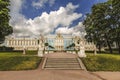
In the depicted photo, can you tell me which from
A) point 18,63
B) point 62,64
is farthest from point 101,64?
point 18,63

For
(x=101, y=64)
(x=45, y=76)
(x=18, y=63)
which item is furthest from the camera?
(x=18, y=63)

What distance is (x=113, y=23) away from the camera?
2216 inches

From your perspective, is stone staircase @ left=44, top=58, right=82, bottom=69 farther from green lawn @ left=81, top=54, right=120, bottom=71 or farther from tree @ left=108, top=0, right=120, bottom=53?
tree @ left=108, top=0, right=120, bottom=53

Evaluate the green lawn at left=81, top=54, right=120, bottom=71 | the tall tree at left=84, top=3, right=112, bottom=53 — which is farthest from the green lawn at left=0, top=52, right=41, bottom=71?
the tall tree at left=84, top=3, right=112, bottom=53

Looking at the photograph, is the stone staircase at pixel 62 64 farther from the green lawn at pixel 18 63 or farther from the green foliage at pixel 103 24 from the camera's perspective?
the green foliage at pixel 103 24

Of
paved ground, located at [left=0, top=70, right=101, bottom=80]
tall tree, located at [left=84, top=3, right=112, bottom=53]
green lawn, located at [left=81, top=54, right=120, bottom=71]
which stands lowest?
paved ground, located at [left=0, top=70, right=101, bottom=80]

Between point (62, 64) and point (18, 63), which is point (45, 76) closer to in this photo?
point (62, 64)

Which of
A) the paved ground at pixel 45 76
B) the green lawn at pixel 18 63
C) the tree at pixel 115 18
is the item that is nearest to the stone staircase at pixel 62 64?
the green lawn at pixel 18 63

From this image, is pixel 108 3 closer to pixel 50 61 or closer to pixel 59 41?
pixel 50 61

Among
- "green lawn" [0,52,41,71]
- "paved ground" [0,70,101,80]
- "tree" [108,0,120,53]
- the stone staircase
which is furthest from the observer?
"tree" [108,0,120,53]

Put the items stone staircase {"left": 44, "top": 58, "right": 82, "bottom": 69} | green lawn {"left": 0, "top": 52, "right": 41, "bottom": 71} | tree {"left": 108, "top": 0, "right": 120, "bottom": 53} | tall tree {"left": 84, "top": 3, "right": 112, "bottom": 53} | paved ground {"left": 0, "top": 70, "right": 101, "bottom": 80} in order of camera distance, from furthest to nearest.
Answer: tall tree {"left": 84, "top": 3, "right": 112, "bottom": 53}, tree {"left": 108, "top": 0, "right": 120, "bottom": 53}, stone staircase {"left": 44, "top": 58, "right": 82, "bottom": 69}, green lawn {"left": 0, "top": 52, "right": 41, "bottom": 71}, paved ground {"left": 0, "top": 70, "right": 101, "bottom": 80}

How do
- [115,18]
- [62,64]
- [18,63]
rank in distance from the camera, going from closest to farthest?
[18,63], [62,64], [115,18]

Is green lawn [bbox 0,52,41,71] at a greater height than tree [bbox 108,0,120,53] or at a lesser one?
lesser

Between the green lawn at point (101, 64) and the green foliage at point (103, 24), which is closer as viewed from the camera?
the green lawn at point (101, 64)
